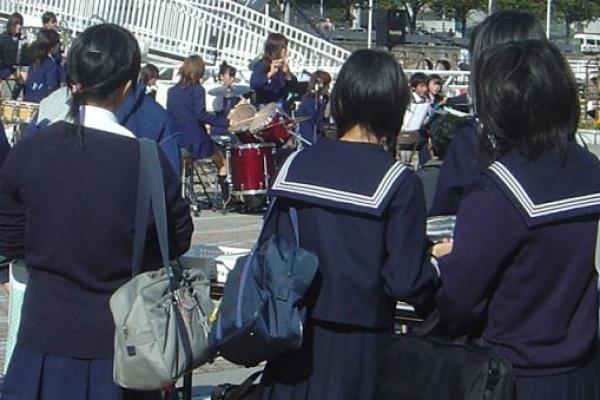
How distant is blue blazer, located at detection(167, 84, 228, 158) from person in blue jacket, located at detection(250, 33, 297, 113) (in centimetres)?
108

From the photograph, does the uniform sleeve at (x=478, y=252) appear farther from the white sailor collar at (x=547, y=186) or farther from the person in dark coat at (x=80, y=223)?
the person in dark coat at (x=80, y=223)

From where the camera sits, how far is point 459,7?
259 ft

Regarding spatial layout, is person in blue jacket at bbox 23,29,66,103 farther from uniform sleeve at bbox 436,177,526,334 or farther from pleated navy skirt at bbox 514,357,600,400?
pleated navy skirt at bbox 514,357,600,400

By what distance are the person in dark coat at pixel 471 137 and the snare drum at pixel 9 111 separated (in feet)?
34.4

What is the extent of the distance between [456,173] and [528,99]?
0.92 m

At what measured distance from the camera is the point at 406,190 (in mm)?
4246

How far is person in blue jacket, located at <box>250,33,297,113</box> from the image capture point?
16.7 m

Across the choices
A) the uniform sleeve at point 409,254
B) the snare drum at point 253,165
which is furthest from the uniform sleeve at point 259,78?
the uniform sleeve at point 409,254

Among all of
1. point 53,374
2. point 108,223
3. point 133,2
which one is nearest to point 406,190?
point 108,223

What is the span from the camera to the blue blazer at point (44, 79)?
16.7 meters

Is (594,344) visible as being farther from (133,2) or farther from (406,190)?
(133,2)

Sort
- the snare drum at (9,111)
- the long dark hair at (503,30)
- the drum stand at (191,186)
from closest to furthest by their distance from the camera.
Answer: the long dark hair at (503,30) < the snare drum at (9,111) < the drum stand at (191,186)

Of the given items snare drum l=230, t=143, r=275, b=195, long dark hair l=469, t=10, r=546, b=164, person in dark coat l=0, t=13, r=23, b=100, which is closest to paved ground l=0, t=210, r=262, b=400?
snare drum l=230, t=143, r=275, b=195

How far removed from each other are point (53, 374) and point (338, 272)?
3.23ft
